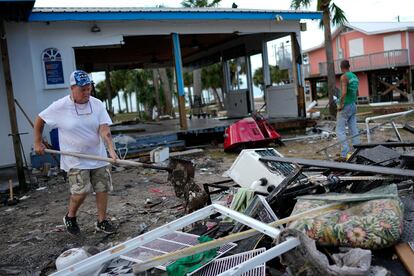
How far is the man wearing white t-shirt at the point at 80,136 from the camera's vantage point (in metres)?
4.16

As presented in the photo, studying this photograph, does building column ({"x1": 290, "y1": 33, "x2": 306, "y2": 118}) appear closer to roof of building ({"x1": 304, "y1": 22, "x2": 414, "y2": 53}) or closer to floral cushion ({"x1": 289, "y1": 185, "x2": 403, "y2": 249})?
floral cushion ({"x1": 289, "y1": 185, "x2": 403, "y2": 249})

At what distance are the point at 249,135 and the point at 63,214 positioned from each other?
192 inches

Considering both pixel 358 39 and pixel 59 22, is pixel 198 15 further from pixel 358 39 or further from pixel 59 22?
pixel 358 39

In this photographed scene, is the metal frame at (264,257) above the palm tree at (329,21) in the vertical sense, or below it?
below

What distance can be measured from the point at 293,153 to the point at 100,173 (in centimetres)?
535

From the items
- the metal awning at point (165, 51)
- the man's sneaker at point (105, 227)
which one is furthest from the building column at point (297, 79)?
the man's sneaker at point (105, 227)

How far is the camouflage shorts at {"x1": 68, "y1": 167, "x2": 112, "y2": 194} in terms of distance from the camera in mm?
4184

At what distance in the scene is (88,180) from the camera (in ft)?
14.0

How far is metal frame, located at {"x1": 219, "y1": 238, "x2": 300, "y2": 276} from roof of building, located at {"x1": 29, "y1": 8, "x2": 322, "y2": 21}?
8.11 m

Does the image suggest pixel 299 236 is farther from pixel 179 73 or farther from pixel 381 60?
pixel 381 60

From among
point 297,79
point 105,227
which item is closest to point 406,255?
point 105,227

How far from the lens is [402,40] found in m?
30.2

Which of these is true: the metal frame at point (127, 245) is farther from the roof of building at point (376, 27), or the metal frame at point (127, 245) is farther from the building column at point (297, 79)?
the roof of building at point (376, 27)

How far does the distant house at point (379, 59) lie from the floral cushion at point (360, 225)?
90.9ft
